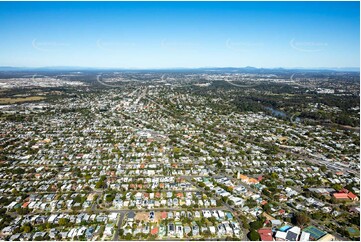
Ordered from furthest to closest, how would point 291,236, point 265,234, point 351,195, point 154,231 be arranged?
point 351,195
point 154,231
point 265,234
point 291,236

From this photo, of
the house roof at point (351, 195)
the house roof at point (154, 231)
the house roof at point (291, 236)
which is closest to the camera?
the house roof at point (291, 236)

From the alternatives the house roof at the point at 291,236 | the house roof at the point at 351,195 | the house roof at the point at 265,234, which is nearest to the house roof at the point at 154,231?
the house roof at the point at 265,234

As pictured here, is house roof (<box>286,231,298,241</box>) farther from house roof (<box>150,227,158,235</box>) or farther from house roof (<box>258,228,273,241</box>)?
house roof (<box>150,227,158,235</box>)

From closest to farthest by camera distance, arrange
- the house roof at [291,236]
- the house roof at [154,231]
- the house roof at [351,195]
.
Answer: the house roof at [291,236], the house roof at [154,231], the house roof at [351,195]

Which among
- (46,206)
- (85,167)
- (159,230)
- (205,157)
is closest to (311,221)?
(159,230)

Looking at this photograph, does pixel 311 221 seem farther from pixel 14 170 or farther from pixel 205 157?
pixel 14 170

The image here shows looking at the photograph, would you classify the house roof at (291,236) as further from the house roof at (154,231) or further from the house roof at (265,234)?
the house roof at (154,231)

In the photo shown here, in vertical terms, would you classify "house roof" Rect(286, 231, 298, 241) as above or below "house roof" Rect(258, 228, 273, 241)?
above

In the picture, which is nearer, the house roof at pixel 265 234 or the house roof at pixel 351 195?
the house roof at pixel 265 234

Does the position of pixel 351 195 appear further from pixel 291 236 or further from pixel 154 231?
pixel 154 231

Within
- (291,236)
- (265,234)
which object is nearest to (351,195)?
(291,236)

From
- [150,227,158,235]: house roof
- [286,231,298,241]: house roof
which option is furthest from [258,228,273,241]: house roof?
[150,227,158,235]: house roof

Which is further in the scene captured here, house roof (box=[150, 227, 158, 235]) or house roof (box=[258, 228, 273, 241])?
house roof (box=[150, 227, 158, 235])
